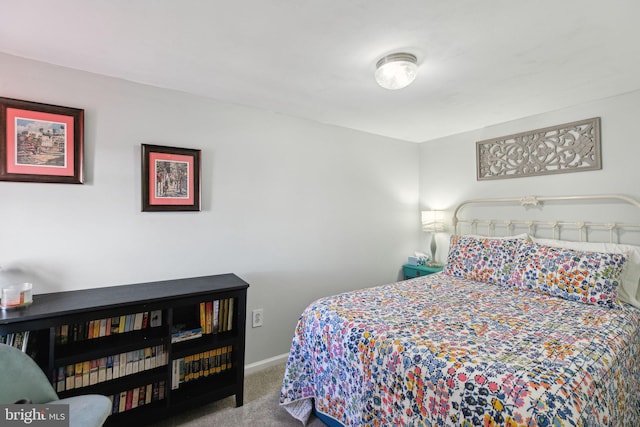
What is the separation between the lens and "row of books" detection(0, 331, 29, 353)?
146cm

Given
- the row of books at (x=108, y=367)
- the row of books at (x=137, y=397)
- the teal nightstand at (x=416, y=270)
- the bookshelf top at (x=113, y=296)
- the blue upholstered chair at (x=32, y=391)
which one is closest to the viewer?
the blue upholstered chair at (x=32, y=391)

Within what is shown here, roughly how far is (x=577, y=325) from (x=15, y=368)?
2768mm

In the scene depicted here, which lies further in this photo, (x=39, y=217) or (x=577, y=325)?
(x=39, y=217)

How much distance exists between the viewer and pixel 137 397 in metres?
1.79

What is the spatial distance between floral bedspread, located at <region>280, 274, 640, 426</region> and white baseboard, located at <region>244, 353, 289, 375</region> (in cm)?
66

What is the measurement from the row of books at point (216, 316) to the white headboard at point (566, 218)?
8.74 ft

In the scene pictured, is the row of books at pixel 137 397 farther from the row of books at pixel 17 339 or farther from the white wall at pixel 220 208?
the white wall at pixel 220 208

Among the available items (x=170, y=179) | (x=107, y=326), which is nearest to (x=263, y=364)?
(x=107, y=326)

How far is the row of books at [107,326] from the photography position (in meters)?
1.67

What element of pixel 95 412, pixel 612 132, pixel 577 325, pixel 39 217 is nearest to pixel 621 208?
pixel 612 132

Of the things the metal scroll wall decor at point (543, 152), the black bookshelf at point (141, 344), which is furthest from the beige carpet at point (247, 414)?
the metal scroll wall decor at point (543, 152)

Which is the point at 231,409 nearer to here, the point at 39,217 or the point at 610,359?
the point at 39,217

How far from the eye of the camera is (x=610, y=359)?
132 centimetres

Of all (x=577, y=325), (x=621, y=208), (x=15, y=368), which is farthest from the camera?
(x=621, y=208)
